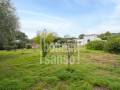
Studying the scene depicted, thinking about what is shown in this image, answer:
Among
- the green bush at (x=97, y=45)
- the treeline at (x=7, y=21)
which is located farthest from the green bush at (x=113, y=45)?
the treeline at (x=7, y=21)

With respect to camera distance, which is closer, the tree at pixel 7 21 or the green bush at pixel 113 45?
the tree at pixel 7 21

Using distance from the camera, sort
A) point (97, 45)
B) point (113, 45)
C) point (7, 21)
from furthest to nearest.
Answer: point (97, 45) < point (113, 45) < point (7, 21)

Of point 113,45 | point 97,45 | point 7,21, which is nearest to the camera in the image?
point 7,21

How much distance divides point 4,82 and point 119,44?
37.1 ft

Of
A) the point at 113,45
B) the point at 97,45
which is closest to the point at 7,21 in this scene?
the point at 113,45

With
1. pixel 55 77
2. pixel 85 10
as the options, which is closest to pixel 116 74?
pixel 55 77

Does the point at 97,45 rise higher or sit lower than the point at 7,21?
lower

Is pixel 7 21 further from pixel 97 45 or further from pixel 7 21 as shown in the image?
pixel 97 45

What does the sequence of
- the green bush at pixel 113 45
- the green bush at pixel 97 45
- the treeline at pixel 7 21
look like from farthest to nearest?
the green bush at pixel 97 45 < the green bush at pixel 113 45 < the treeline at pixel 7 21

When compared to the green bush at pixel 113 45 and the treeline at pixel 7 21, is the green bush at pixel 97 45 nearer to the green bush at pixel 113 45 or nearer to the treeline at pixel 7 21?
the green bush at pixel 113 45

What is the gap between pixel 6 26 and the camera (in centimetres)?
1364

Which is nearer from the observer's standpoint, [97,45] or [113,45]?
[113,45]

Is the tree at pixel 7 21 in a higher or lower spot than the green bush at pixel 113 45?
higher

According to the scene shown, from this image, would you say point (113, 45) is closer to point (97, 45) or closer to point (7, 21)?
point (97, 45)
